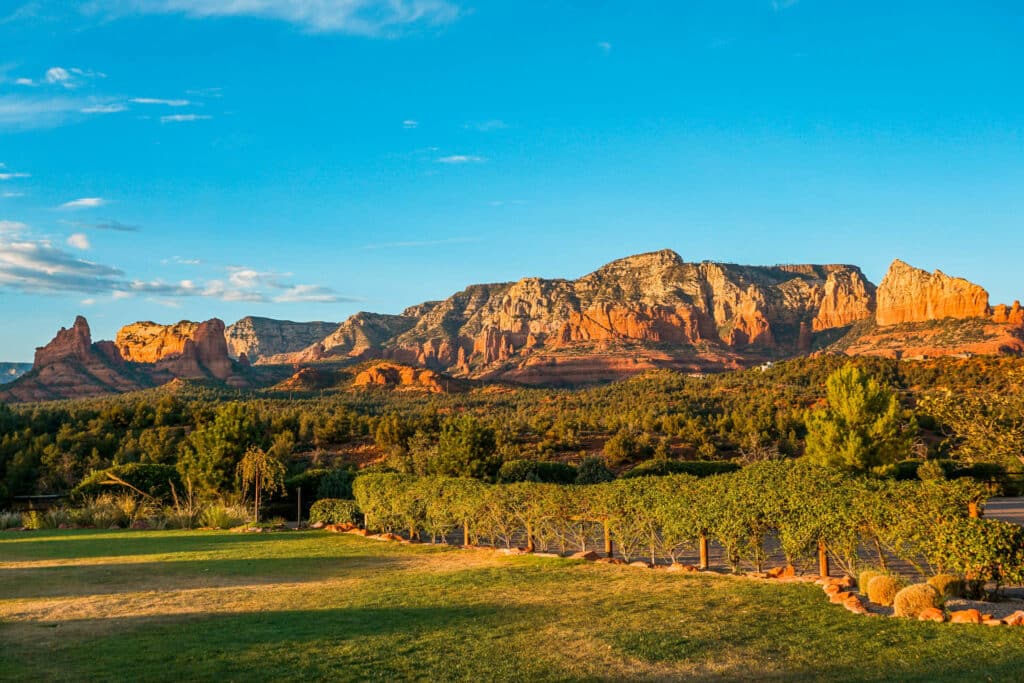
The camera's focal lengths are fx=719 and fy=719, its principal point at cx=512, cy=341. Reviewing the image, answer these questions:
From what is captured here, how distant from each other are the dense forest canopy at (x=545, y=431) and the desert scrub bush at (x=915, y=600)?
821 cm

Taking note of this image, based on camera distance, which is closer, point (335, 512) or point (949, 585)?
point (949, 585)

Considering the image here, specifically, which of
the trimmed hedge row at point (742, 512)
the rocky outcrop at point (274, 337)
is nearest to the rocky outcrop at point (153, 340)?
the rocky outcrop at point (274, 337)

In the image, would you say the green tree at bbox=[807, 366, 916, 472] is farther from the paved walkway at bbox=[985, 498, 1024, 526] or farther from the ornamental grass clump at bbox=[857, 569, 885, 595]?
the ornamental grass clump at bbox=[857, 569, 885, 595]

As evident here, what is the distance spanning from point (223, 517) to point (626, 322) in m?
108

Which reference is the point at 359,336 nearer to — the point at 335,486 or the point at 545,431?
the point at 545,431

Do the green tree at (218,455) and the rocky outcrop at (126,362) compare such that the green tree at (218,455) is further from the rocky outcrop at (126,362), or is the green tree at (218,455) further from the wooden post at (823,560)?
the rocky outcrop at (126,362)

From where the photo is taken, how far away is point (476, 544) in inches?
608

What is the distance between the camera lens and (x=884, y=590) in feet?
28.8

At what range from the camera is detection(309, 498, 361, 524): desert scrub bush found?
19609 mm

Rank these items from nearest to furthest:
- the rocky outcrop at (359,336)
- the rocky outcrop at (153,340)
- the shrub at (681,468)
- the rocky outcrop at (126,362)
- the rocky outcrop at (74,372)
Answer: the shrub at (681,468) → the rocky outcrop at (74,372) → the rocky outcrop at (126,362) → the rocky outcrop at (153,340) → the rocky outcrop at (359,336)

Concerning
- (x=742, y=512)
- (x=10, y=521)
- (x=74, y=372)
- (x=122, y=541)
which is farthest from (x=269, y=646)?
(x=74, y=372)

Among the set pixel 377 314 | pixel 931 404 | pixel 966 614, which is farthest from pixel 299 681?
pixel 377 314

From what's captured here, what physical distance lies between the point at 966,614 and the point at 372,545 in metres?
11.4

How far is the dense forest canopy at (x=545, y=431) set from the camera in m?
24.0
